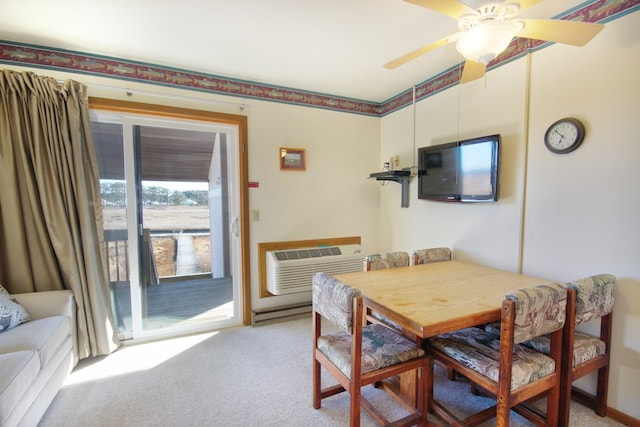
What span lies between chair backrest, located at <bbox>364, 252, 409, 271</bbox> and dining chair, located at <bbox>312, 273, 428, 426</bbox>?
0.51 meters

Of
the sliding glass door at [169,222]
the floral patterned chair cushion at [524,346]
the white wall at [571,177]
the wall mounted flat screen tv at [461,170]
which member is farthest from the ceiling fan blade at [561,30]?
the sliding glass door at [169,222]

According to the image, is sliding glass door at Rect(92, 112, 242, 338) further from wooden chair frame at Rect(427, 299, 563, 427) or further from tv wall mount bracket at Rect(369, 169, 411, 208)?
wooden chair frame at Rect(427, 299, 563, 427)

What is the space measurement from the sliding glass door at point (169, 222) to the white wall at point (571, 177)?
91.0 inches

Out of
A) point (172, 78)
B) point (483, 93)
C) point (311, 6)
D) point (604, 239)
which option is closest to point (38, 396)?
point (172, 78)

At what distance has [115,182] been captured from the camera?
2572 mm

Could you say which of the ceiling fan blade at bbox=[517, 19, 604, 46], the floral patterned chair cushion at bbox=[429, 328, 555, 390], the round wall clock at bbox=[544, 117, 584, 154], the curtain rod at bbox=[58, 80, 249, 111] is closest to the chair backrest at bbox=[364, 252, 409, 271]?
the floral patterned chair cushion at bbox=[429, 328, 555, 390]

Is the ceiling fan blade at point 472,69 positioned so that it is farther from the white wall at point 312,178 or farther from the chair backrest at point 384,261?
the white wall at point 312,178

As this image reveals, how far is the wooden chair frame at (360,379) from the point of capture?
1.43 m

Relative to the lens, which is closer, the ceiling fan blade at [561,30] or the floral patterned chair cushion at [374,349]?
the ceiling fan blade at [561,30]

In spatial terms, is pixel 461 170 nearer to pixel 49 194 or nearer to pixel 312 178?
pixel 312 178

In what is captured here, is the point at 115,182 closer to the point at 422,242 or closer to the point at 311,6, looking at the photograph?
the point at 311,6

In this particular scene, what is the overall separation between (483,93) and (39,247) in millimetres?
3738

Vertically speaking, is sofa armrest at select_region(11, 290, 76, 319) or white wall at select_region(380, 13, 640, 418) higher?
white wall at select_region(380, 13, 640, 418)

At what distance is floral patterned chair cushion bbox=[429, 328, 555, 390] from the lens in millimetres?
1404
